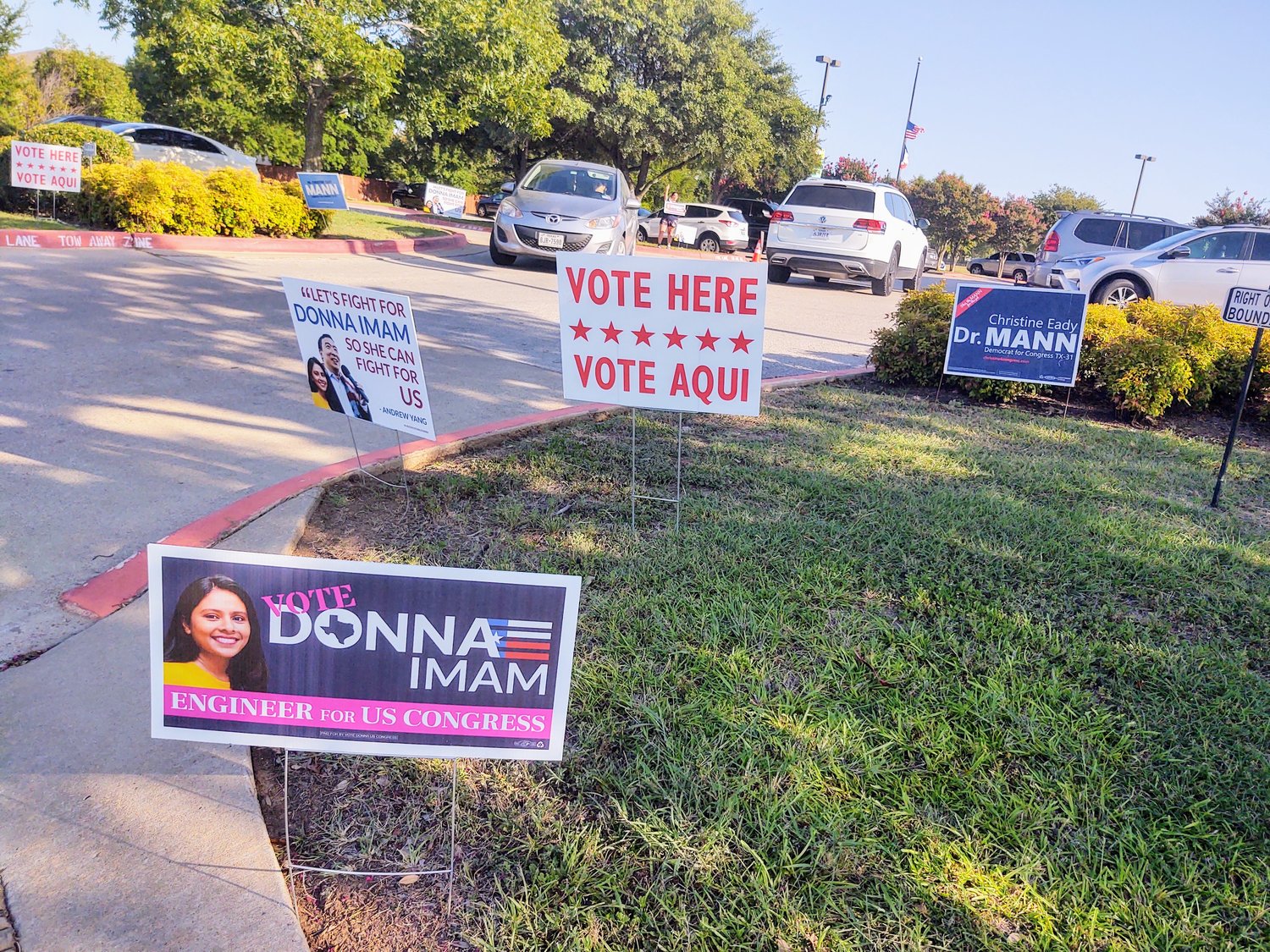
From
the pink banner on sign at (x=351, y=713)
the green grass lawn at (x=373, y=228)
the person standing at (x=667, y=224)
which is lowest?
the pink banner on sign at (x=351, y=713)

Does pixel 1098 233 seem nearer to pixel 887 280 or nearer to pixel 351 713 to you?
pixel 887 280

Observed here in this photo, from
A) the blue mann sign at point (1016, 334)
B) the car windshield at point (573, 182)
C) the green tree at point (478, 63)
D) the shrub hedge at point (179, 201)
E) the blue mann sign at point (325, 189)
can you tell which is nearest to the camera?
the blue mann sign at point (1016, 334)

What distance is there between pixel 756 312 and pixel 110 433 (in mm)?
3760

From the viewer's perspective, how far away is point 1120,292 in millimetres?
12969

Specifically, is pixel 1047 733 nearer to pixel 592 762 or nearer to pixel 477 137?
pixel 592 762

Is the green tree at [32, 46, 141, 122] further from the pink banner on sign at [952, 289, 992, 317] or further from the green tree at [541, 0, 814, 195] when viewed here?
the pink banner on sign at [952, 289, 992, 317]

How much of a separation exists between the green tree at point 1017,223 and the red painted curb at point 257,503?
46970 mm

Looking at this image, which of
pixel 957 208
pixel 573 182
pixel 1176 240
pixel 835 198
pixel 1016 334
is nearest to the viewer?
pixel 1016 334

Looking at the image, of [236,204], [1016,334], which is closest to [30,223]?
[236,204]

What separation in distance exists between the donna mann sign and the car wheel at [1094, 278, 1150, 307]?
12760mm

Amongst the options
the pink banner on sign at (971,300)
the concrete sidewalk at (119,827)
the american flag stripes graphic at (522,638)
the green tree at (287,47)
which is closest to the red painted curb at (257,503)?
the concrete sidewalk at (119,827)

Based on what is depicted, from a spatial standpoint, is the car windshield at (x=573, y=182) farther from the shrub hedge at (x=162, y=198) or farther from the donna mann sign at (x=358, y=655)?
the donna mann sign at (x=358, y=655)

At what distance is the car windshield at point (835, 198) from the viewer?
1512 centimetres

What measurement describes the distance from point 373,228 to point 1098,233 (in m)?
13.6
